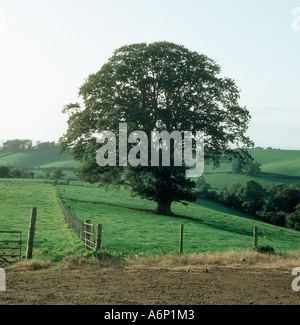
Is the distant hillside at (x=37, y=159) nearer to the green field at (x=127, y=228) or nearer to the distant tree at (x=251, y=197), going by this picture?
the distant tree at (x=251, y=197)

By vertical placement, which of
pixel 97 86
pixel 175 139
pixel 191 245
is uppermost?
pixel 97 86

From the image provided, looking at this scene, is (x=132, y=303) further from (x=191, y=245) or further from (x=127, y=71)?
(x=127, y=71)

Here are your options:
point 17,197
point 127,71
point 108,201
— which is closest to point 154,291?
point 127,71

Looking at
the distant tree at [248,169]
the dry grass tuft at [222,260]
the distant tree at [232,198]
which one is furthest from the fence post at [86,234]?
the distant tree at [248,169]

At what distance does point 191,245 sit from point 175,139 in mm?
12714

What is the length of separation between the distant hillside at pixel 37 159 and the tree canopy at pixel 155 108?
101m

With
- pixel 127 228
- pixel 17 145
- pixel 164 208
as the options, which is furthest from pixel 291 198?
pixel 17 145

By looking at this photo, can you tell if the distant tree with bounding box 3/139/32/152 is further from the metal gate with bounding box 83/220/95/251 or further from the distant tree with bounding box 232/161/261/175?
the metal gate with bounding box 83/220/95/251

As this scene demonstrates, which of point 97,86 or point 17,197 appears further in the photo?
point 17,197

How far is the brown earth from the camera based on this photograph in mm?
10695

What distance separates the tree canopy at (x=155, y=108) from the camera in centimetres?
3359

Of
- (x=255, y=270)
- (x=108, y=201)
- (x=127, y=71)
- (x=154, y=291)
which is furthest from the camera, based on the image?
(x=108, y=201)
